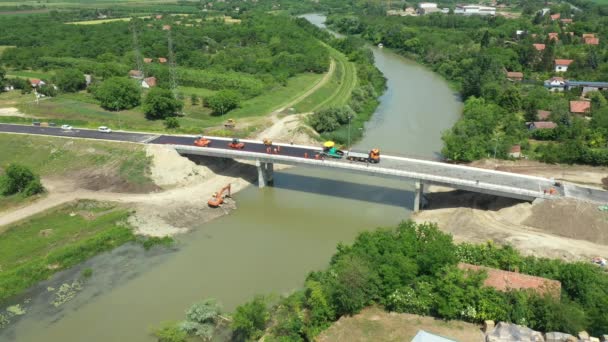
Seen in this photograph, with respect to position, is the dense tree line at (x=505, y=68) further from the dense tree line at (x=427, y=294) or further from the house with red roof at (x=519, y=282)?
the house with red roof at (x=519, y=282)

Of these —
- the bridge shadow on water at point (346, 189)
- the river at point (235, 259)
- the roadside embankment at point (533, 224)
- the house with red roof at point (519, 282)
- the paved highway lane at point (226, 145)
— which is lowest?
the river at point (235, 259)

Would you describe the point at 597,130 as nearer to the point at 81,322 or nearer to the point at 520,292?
the point at 520,292

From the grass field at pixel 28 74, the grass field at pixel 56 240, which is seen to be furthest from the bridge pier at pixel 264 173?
the grass field at pixel 28 74

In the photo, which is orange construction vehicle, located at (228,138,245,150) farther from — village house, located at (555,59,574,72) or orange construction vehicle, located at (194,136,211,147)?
village house, located at (555,59,574,72)

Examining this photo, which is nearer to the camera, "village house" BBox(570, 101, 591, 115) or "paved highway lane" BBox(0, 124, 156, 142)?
"paved highway lane" BBox(0, 124, 156, 142)

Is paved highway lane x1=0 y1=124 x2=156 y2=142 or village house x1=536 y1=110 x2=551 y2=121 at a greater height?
paved highway lane x1=0 y1=124 x2=156 y2=142

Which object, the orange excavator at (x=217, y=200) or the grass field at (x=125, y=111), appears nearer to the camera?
the orange excavator at (x=217, y=200)

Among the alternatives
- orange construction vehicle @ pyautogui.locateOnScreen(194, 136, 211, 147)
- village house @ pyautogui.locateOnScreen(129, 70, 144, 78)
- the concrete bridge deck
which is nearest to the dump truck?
the concrete bridge deck
